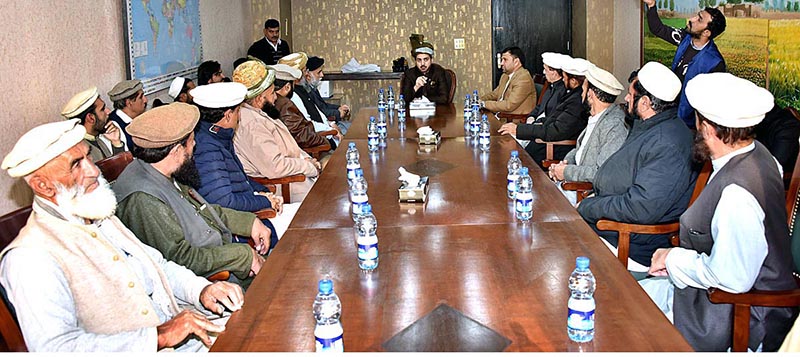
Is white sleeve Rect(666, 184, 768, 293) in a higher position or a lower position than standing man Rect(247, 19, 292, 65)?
lower

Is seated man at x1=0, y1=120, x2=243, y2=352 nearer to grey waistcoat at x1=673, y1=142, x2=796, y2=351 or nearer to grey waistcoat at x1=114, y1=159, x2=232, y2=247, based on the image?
grey waistcoat at x1=114, y1=159, x2=232, y2=247

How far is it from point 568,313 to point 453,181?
1937 millimetres

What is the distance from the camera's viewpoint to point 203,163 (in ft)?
13.4

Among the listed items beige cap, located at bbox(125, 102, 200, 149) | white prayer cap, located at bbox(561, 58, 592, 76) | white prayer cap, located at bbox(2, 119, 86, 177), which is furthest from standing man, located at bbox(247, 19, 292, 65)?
white prayer cap, located at bbox(2, 119, 86, 177)

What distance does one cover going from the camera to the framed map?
5.88 meters

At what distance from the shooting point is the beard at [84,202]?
2.40 meters

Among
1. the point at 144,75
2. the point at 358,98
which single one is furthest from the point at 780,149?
the point at 358,98

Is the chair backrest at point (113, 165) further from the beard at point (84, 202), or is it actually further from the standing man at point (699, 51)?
the standing man at point (699, 51)

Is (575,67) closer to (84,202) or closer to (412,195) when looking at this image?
(412,195)

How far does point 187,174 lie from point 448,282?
1.28 metres

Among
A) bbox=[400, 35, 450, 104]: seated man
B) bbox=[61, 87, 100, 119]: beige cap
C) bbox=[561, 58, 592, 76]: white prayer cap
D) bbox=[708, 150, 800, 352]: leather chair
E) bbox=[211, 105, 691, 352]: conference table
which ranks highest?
bbox=[561, 58, 592, 76]: white prayer cap

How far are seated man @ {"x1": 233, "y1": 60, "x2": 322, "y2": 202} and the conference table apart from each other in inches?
48.6

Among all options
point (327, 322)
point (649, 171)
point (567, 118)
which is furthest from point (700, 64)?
point (327, 322)

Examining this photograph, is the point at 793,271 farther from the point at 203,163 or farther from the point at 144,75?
the point at 144,75
